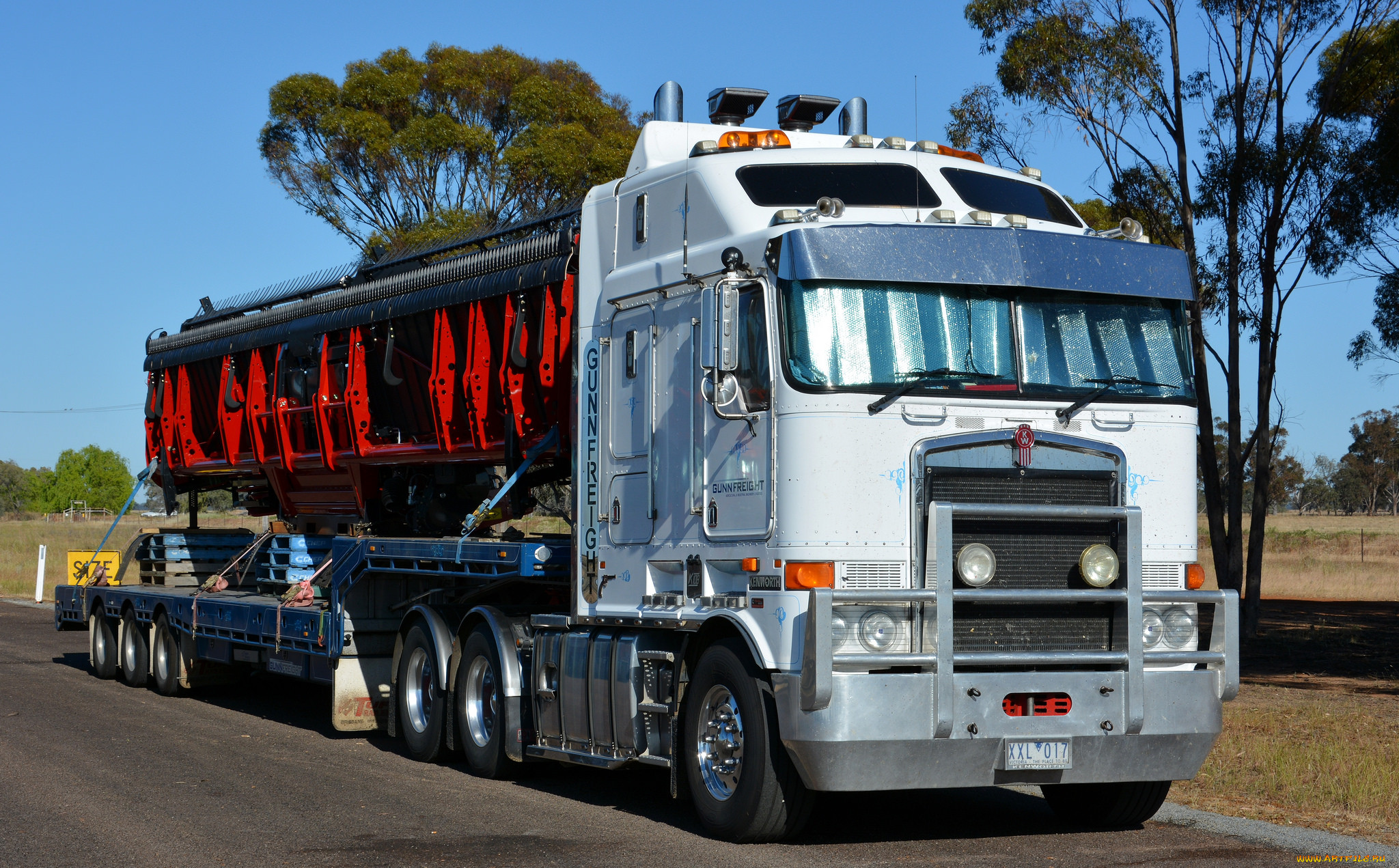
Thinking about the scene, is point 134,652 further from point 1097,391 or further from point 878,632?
point 1097,391

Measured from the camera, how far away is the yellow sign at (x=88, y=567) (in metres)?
19.3

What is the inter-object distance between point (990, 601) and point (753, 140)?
3592mm

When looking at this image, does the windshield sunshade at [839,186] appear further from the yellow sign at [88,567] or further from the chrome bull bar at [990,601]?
the yellow sign at [88,567]

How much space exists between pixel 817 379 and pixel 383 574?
6031mm

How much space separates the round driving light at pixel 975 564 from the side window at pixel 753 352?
4.32ft

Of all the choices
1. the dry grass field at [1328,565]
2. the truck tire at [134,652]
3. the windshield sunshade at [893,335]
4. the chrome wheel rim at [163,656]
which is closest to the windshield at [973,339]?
the windshield sunshade at [893,335]

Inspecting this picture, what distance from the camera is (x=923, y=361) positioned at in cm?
823

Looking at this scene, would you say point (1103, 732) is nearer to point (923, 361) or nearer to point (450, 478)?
point (923, 361)

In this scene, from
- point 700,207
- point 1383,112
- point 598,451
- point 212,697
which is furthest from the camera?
point 1383,112

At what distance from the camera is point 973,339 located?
838cm

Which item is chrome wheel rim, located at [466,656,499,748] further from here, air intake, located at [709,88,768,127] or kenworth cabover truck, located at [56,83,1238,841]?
air intake, located at [709,88,768,127]

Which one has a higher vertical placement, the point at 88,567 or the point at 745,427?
the point at 745,427

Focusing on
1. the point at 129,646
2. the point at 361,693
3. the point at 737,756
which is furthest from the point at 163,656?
the point at 737,756

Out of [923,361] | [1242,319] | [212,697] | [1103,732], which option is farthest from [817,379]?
[1242,319]
